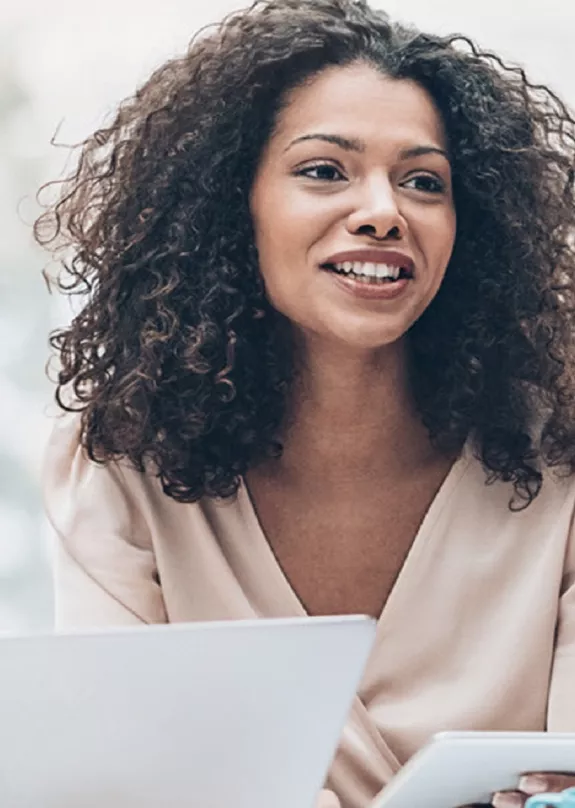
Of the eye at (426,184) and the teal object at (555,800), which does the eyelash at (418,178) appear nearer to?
the eye at (426,184)

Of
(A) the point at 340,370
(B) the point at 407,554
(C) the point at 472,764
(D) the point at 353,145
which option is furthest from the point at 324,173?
(C) the point at 472,764

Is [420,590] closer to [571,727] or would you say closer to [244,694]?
[571,727]

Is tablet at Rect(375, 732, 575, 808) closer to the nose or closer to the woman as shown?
the woman

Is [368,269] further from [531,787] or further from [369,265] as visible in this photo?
[531,787]

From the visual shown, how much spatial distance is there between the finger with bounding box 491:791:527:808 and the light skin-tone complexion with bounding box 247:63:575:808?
472mm

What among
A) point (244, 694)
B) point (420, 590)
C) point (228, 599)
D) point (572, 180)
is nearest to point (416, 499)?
point (420, 590)

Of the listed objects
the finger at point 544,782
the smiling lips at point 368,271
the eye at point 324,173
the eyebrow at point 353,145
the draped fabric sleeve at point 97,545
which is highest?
the eyebrow at point 353,145

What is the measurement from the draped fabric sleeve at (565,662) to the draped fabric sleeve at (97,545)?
16.0 inches

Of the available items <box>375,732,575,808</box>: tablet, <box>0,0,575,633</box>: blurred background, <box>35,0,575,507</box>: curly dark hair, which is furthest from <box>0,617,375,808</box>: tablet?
<box>0,0,575,633</box>: blurred background

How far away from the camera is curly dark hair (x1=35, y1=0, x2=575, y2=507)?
141 centimetres

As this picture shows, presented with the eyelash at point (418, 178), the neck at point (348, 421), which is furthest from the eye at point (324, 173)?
the neck at point (348, 421)

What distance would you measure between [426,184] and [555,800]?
2.24 feet

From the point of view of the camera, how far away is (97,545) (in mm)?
1399

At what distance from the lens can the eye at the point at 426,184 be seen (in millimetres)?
1392
